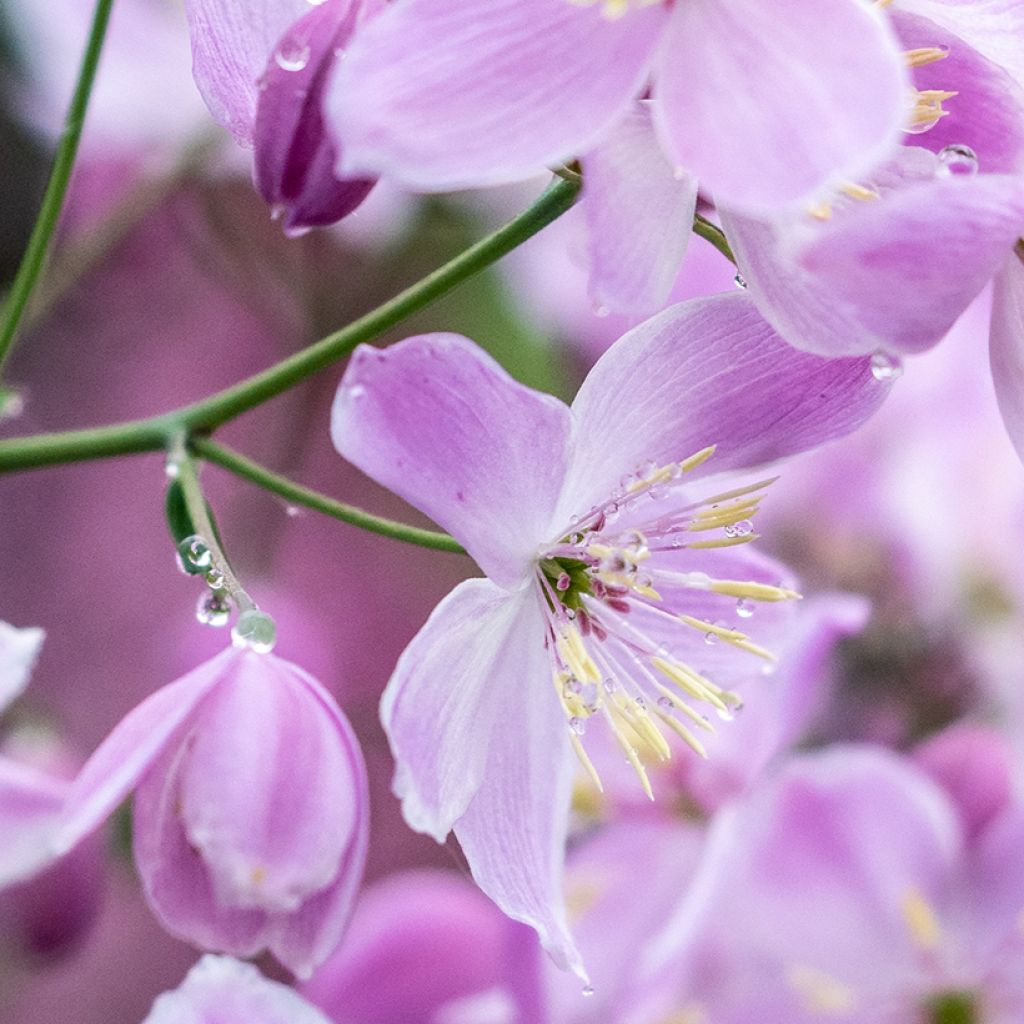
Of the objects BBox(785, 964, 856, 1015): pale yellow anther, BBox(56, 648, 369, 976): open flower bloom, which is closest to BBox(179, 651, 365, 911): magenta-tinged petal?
BBox(56, 648, 369, 976): open flower bloom

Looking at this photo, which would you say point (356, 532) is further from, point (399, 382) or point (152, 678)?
point (399, 382)

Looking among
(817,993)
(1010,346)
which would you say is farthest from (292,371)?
(817,993)

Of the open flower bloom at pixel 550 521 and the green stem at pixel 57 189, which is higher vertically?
the green stem at pixel 57 189

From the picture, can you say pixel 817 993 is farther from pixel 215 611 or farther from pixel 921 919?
pixel 215 611

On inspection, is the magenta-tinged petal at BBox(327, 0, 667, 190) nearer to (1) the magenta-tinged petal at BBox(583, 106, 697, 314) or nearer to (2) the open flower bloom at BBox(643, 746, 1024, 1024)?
(1) the magenta-tinged petal at BBox(583, 106, 697, 314)

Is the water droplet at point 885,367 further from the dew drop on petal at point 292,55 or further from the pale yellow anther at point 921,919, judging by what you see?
the pale yellow anther at point 921,919

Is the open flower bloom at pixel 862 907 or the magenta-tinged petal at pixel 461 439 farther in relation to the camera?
the open flower bloom at pixel 862 907

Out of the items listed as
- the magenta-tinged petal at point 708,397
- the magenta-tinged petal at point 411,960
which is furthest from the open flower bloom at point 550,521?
the magenta-tinged petal at point 411,960

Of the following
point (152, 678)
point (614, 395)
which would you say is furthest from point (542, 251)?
point (614, 395)
